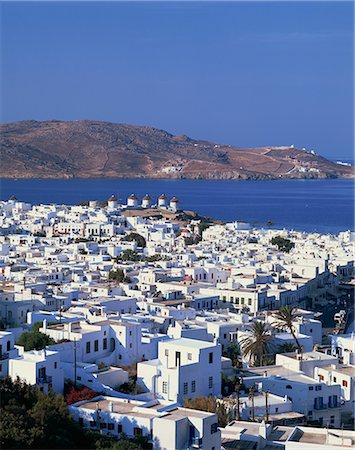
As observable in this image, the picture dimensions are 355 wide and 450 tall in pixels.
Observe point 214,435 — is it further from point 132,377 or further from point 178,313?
point 178,313

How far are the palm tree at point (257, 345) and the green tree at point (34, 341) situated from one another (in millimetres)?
3366

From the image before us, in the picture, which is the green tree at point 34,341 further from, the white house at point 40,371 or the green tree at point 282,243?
the green tree at point 282,243

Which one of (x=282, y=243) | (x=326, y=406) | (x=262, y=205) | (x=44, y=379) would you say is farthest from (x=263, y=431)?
(x=262, y=205)

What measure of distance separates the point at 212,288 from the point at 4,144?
102 metres

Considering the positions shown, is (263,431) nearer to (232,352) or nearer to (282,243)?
(232,352)

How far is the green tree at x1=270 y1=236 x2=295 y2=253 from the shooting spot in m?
32.5

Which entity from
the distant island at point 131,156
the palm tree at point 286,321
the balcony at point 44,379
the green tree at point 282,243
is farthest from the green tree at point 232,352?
the distant island at point 131,156

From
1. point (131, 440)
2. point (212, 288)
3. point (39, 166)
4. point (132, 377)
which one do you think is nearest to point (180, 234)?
point (212, 288)

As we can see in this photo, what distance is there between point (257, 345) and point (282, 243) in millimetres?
18580

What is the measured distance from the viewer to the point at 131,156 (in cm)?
13162

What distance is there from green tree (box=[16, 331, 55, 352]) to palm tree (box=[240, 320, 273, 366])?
3.37 meters

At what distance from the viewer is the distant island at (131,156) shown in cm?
12000

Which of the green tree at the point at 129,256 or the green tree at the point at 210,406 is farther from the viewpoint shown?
the green tree at the point at 129,256

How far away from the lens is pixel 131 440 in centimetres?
955
